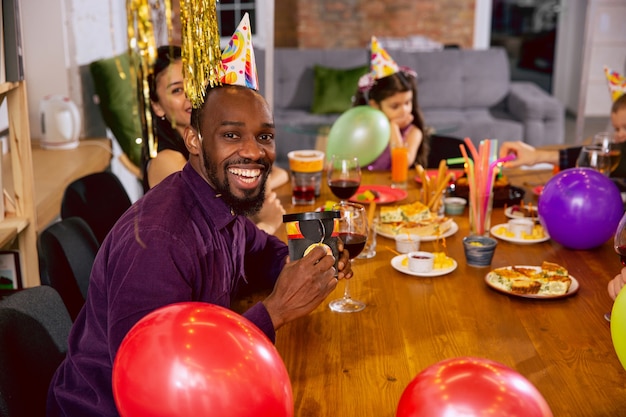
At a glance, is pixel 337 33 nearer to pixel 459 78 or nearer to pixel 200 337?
pixel 459 78

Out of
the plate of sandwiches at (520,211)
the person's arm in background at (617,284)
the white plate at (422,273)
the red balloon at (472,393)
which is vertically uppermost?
the red balloon at (472,393)

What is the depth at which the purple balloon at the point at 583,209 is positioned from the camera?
1.80m

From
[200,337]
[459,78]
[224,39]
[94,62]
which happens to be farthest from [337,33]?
[200,337]

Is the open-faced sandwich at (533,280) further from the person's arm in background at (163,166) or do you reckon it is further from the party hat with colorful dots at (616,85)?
the party hat with colorful dots at (616,85)

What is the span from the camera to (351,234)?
152 centimetres

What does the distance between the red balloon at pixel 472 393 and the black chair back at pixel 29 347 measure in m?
0.71

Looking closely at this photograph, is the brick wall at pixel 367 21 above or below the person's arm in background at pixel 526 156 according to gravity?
above

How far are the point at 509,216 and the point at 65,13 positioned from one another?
2570 millimetres

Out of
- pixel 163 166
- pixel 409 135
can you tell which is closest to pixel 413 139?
pixel 409 135

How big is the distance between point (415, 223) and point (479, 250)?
264 mm

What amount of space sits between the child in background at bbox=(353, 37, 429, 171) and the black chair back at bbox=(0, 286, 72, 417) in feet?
6.51

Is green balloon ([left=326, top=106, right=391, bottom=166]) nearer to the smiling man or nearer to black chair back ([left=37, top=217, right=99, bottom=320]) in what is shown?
black chair back ([left=37, top=217, right=99, bottom=320])

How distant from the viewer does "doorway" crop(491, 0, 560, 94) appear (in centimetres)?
998

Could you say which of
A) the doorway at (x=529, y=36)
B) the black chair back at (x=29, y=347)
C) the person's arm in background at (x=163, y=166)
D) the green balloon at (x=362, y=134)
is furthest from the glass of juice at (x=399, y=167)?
the doorway at (x=529, y=36)
